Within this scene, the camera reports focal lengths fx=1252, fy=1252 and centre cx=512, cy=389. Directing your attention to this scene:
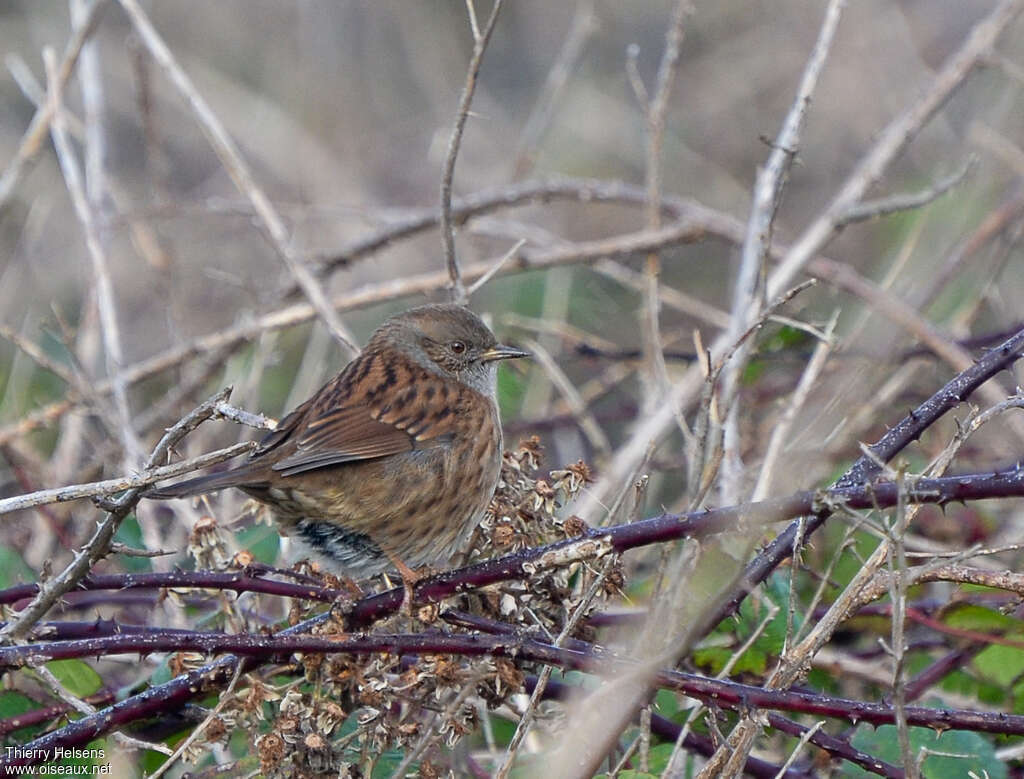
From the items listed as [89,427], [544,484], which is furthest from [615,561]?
[89,427]

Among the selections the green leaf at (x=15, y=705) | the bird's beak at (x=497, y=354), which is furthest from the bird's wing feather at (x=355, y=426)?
the green leaf at (x=15, y=705)

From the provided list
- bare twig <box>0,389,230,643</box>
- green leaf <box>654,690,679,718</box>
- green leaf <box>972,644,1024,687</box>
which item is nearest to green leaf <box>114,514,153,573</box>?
bare twig <box>0,389,230,643</box>

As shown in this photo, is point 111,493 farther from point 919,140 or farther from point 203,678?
point 919,140

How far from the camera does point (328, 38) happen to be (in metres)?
11.7

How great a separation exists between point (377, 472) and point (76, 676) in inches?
43.6

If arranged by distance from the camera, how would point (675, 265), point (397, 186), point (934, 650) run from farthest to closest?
point (397, 186) < point (675, 265) < point (934, 650)

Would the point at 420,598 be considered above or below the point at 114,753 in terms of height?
above

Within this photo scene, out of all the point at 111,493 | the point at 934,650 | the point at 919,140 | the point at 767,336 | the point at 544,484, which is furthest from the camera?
the point at 919,140

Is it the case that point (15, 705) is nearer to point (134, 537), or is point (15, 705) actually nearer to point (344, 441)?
point (134, 537)

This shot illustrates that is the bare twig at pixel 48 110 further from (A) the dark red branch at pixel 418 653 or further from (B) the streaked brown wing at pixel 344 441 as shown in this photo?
(A) the dark red branch at pixel 418 653

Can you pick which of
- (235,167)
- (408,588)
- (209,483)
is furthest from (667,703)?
(235,167)

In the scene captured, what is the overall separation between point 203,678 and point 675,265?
7.18m

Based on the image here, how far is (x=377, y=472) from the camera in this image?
4.13 m

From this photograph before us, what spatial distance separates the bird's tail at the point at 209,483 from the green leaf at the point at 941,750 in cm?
190
